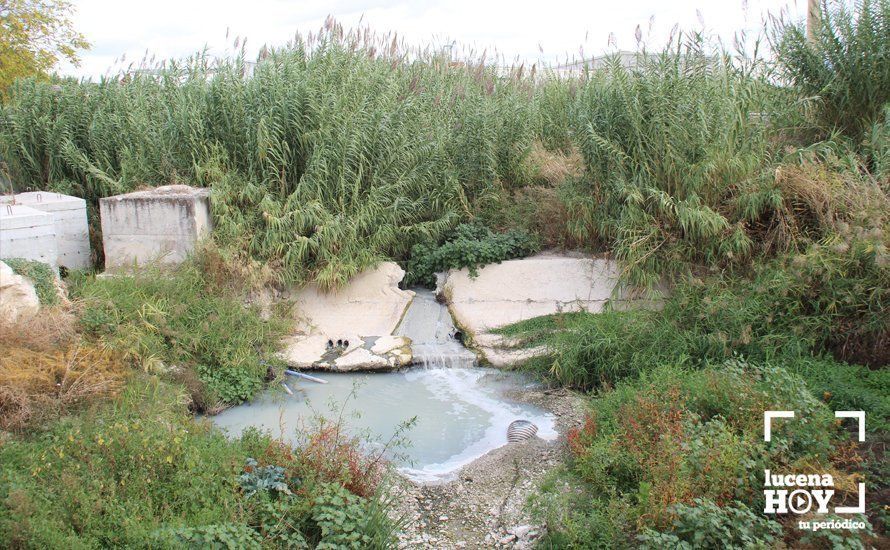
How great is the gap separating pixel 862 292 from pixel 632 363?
2.07 metres

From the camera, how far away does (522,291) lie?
8547 mm

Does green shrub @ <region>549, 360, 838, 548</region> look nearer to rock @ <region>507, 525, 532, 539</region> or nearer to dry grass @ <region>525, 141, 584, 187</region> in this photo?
rock @ <region>507, 525, 532, 539</region>

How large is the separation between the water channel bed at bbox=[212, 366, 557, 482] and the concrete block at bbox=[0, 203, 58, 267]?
2.67 metres

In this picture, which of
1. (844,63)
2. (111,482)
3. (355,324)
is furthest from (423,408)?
(844,63)

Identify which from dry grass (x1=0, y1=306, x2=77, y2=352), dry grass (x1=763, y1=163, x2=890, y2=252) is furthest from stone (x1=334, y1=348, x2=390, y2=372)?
dry grass (x1=763, y1=163, x2=890, y2=252)

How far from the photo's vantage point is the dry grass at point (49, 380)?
511 cm

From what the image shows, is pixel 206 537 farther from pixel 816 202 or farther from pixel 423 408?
pixel 816 202

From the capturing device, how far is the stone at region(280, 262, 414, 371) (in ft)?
25.2

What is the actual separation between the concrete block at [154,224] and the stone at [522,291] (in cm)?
300

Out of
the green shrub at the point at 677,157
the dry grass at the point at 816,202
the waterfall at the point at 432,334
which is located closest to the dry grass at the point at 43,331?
the waterfall at the point at 432,334

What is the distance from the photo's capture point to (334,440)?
5090 mm

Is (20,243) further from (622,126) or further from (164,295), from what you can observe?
(622,126)

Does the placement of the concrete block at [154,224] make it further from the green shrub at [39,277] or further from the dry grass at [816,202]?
the dry grass at [816,202]

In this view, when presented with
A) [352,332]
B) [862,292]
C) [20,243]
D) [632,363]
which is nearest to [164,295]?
[20,243]
